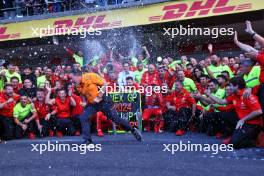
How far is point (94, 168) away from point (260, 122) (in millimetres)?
3236

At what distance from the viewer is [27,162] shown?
289 inches

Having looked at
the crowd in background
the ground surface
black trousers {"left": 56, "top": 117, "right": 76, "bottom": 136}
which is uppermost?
the crowd in background

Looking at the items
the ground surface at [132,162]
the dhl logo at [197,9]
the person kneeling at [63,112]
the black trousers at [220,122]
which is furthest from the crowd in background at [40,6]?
the ground surface at [132,162]

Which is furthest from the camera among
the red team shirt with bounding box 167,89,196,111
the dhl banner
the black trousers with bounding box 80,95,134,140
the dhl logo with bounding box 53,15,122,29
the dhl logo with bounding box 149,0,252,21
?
the dhl logo with bounding box 53,15,122,29

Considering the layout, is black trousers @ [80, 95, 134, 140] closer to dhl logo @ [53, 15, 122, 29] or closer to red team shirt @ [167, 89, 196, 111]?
red team shirt @ [167, 89, 196, 111]

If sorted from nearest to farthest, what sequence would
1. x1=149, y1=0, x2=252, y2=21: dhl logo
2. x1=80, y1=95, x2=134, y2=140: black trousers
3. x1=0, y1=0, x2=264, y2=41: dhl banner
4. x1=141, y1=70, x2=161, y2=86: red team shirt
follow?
1. x1=80, y1=95, x2=134, y2=140: black trousers
2. x1=141, y1=70, x2=161, y2=86: red team shirt
3. x1=149, y1=0, x2=252, y2=21: dhl logo
4. x1=0, y1=0, x2=264, y2=41: dhl banner

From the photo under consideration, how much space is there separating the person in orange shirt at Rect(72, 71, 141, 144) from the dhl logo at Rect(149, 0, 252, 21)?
229 inches

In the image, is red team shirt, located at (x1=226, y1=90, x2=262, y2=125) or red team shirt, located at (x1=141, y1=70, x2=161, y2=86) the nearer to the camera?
red team shirt, located at (x1=226, y1=90, x2=262, y2=125)

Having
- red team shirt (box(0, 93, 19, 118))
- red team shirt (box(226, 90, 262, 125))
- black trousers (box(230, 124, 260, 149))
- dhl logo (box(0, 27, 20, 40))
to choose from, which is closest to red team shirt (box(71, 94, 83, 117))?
red team shirt (box(0, 93, 19, 118))

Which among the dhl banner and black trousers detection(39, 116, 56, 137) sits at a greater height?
the dhl banner

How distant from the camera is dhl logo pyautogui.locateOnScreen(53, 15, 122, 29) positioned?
54.3ft

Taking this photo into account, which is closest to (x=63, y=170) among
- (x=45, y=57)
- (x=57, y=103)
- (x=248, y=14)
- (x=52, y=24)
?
(x=57, y=103)

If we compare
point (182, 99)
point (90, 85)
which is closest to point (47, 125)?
point (90, 85)

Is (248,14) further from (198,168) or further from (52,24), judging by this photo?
(198,168)
